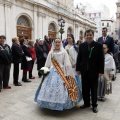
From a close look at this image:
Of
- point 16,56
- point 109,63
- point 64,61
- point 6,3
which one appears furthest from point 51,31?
point 64,61

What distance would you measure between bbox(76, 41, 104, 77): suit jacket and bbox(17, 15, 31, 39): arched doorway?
Answer: 1203 centimetres

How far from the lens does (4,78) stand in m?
5.98

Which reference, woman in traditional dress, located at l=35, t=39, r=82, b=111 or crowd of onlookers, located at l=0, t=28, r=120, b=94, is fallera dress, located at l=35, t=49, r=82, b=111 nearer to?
woman in traditional dress, located at l=35, t=39, r=82, b=111

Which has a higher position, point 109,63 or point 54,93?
point 109,63

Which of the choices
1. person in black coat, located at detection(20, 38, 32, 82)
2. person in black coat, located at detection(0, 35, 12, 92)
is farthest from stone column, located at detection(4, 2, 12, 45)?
person in black coat, located at detection(0, 35, 12, 92)

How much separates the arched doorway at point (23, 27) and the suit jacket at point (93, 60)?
12035mm

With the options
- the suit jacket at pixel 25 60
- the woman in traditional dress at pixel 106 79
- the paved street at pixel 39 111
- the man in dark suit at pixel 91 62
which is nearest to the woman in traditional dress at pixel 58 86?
the paved street at pixel 39 111

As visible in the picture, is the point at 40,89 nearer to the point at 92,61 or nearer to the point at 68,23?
the point at 92,61

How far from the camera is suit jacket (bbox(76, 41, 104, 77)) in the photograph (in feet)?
12.9

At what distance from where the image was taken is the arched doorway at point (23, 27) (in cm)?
1538

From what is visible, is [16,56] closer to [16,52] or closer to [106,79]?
[16,52]

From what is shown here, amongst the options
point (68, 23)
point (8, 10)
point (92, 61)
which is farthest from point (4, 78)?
point (68, 23)

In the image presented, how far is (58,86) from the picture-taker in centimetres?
391

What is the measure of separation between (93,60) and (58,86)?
0.88 m
